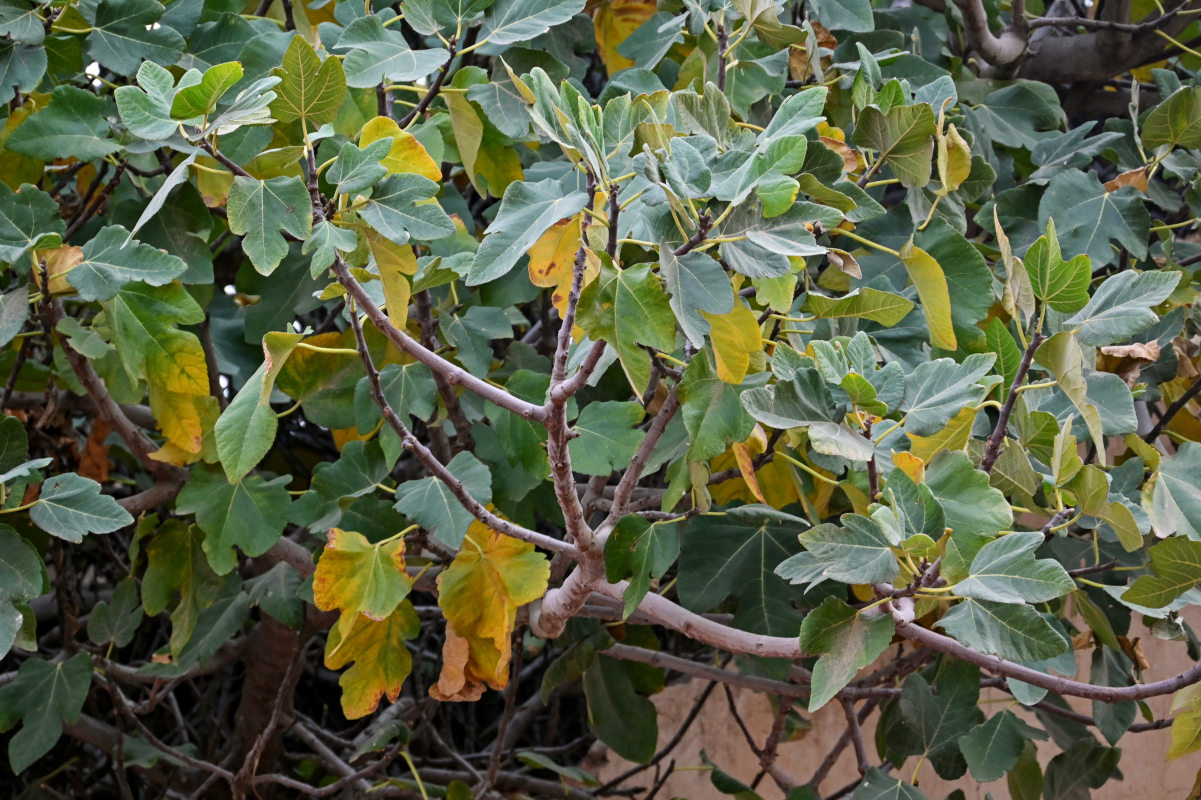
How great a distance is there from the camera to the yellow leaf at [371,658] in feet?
3.28

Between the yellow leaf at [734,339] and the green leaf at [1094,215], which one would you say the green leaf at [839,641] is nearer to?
the yellow leaf at [734,339]

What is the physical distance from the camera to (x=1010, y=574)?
0.65 m

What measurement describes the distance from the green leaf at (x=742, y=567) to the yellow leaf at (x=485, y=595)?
20 centimetres

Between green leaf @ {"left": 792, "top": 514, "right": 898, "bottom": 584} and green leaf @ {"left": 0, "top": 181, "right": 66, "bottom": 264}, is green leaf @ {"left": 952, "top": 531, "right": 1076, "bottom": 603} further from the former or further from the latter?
green leaf @ {"left": 0, "top": 181, "right": 66, "bottom": 264}

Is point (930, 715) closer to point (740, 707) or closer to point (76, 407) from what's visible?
point (740, 707)

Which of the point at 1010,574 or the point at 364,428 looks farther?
the point at 364,428

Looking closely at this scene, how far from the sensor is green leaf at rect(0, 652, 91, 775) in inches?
50.5

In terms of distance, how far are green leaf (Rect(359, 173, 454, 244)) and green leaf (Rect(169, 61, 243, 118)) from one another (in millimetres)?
120

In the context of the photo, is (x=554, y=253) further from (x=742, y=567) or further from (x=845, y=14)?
(x=845, y=14)

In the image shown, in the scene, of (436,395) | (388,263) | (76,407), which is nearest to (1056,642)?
(388,263)

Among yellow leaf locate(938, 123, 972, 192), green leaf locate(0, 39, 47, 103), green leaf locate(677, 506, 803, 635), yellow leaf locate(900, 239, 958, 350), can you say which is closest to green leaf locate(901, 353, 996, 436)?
yellow leaf locate(900, 239, 958, 350)

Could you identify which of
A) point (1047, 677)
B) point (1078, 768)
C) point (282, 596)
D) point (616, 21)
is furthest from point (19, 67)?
point (1078, 768)

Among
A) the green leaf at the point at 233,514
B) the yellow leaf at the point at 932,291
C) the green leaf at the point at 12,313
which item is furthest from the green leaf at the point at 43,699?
the yellow leaf at the point at 932,291

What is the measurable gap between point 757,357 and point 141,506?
2.39 feet
